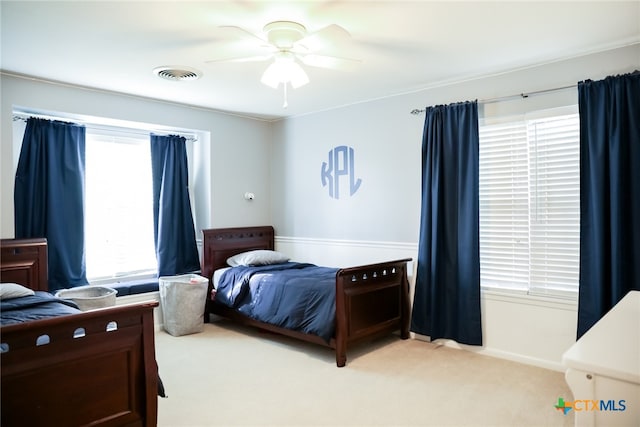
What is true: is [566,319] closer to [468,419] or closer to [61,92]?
[468,419]

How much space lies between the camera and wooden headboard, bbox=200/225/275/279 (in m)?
4.70

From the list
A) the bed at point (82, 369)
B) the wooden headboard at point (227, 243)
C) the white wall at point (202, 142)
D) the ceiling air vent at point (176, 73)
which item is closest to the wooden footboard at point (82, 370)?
the bed at point (82, 369)

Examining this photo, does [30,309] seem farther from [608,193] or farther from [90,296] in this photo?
[608,193]

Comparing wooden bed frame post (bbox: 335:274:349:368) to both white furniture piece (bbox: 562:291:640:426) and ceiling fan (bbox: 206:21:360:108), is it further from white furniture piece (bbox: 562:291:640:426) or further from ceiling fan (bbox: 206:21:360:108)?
white furniture piece (bbox: 562:291:640:426)

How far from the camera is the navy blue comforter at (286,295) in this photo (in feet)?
11.2

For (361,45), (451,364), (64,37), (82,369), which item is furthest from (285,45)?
(451,364)

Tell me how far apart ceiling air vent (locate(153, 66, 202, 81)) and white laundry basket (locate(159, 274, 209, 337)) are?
6.38 ft

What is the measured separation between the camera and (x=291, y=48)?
8.78ft

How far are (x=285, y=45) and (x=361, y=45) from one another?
1.88ft

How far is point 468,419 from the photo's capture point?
96.7 inches

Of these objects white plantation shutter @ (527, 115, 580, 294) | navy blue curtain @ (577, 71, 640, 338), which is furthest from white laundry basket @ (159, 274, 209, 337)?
navy blue curtain @ (577, 71, 640, 338)

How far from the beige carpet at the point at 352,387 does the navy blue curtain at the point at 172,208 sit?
1.05 meters

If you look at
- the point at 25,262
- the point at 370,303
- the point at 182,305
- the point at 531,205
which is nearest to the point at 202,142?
the point at 182,305

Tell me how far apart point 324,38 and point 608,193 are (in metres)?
2.18
